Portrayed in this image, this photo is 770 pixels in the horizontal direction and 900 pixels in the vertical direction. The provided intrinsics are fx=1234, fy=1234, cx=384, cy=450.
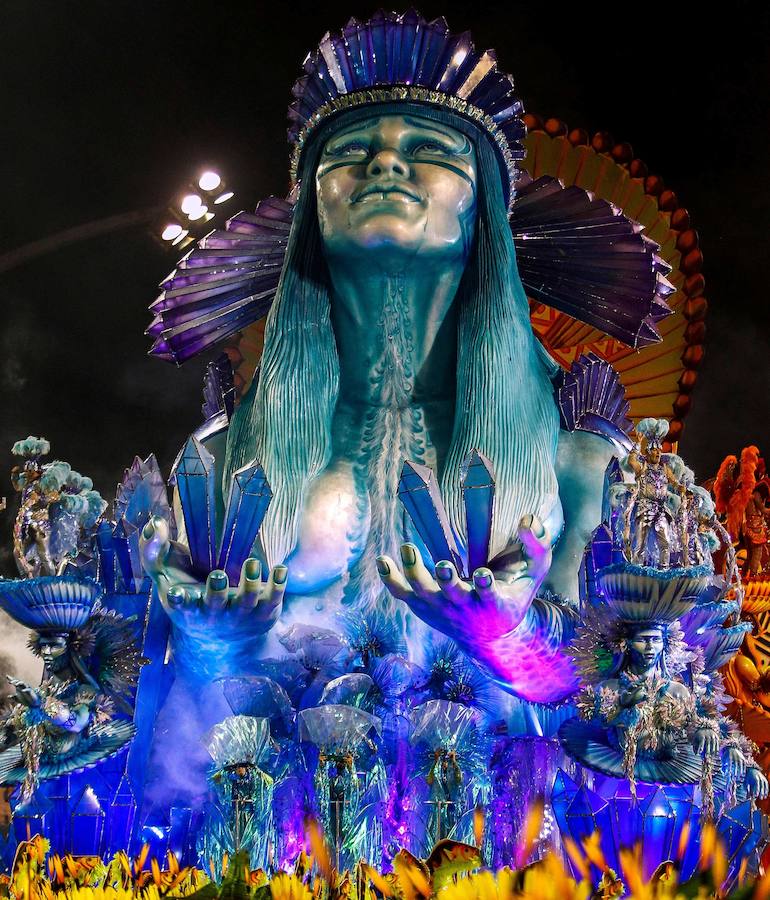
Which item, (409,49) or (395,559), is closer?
(395,559)

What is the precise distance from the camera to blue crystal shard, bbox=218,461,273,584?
4938 mm

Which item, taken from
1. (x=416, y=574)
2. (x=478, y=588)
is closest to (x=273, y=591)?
(x=416, y=574)

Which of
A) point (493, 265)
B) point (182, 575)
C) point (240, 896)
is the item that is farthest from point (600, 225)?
point (240, 896)

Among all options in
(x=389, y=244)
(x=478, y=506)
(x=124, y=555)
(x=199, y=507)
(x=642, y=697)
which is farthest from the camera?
(x=124, y=555)

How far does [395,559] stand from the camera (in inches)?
210

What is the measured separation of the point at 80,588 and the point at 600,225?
10.3ft

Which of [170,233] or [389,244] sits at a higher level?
[170,233]

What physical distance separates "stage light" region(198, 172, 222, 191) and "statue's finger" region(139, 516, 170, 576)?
1.76 metres

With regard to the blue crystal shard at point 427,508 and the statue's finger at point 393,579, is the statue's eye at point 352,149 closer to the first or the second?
the blue crystal shard at point 427,508

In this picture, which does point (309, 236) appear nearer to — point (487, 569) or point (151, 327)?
point (151, 327)

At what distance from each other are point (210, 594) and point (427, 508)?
912mm

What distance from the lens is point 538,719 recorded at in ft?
17.0

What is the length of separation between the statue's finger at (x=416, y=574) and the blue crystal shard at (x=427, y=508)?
0.47 feet

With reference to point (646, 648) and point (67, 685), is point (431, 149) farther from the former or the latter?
point (67, 685)
